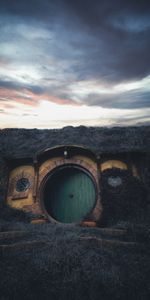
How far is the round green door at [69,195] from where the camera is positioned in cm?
1070

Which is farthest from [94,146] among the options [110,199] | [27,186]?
[27,186]

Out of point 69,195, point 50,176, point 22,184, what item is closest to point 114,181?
point 69,195

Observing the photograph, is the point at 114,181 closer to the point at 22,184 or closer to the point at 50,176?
the point at 50,176

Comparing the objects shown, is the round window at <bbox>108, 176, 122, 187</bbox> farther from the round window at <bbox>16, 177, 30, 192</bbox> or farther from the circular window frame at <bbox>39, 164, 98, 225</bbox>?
the round window at <bbox>16, 177, 30, 192</bbox>

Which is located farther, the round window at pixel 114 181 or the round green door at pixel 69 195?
the round green door at pixel 69 195

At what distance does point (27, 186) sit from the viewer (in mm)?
10703

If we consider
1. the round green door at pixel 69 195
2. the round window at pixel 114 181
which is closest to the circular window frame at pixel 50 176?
the round green door at pixel 69 195

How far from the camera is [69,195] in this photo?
11148 mm

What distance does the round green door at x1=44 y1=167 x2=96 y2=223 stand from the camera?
35.1 ft

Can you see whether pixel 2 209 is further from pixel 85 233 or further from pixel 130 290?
pixel 130 290

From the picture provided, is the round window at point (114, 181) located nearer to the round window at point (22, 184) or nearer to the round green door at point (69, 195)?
the round green door at point (69, 195)

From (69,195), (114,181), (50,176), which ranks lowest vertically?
(69,195)

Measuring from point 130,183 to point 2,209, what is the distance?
642 centimetres

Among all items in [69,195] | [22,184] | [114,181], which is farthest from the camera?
[69,195]
